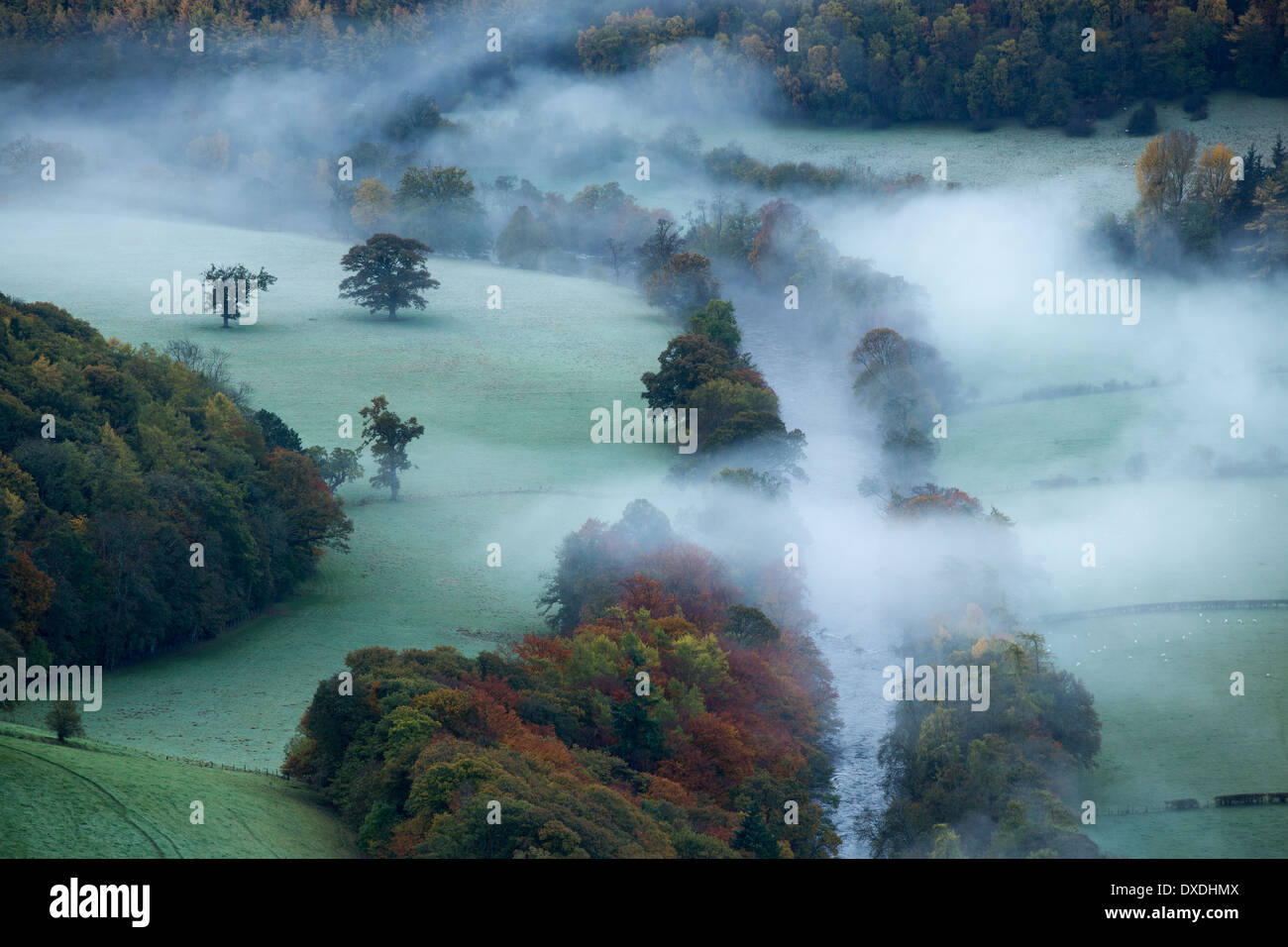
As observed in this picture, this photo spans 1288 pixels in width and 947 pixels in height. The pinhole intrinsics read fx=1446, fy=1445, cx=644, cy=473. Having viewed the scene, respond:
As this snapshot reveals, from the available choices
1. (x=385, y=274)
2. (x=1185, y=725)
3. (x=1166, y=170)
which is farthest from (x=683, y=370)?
(x=1166, y=170)

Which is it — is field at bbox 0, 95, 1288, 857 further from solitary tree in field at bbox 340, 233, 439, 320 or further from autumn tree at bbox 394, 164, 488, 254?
autumn tree at bbox 394, 164, 488, 254

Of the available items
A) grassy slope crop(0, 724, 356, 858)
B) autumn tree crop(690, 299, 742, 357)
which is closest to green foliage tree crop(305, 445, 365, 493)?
autumn tree crop(690, 299, 742, 357)

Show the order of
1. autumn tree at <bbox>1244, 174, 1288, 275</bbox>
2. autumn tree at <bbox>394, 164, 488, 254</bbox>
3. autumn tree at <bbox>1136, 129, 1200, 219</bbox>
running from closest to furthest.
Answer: autumn tree at <bbox>1244, 174, 1288, 275</bbox> < autumn tree at <bbox>1136, 129, 1200, 219</bbox> < autumn tree at <bbox>394, 164, 488, 254</bbox>

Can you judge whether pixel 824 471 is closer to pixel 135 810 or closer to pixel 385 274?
pixel 385 274

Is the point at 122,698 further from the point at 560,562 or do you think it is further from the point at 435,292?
the point at 435,292

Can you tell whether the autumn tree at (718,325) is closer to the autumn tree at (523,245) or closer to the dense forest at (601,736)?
the autumn tree at (523,245)

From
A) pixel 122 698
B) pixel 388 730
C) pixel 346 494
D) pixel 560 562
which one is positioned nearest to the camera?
pixel 388 730
